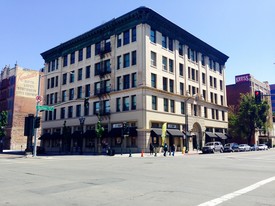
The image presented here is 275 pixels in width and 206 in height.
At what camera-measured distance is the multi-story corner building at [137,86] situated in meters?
42.0

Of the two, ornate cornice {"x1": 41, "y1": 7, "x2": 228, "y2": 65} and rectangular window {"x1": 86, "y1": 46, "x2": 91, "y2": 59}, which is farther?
rectangular window {"x1": 86, "y1": 46, "x2": 91, "y2": 59}

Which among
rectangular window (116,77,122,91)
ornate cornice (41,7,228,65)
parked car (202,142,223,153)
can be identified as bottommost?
parked car (202,142,223,153)

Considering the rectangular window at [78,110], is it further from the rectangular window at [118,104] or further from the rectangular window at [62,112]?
the rectangular window at [118,104]

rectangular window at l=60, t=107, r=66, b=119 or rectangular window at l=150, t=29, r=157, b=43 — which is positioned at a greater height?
rectangular window at l=150, t=29, r=157, b=43

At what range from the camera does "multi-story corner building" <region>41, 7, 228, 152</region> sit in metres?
42.0

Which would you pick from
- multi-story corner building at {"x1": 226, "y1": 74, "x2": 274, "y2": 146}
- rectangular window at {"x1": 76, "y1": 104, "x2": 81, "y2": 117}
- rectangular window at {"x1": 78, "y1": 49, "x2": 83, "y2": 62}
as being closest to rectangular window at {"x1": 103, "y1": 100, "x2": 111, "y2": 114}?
rectangular window at {"x1": 76, "y1": 104, "x2": 81, "y2": 117}

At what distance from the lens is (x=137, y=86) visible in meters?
41.8

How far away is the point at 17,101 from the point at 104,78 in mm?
29650

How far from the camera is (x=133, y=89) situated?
1651 inches

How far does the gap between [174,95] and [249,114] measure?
23.8 meters

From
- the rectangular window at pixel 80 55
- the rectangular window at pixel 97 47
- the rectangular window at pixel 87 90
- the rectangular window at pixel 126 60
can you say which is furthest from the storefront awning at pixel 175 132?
the rectangular window at pixel 80 55

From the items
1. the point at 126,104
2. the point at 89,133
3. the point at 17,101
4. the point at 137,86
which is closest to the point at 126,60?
the point at 137,86

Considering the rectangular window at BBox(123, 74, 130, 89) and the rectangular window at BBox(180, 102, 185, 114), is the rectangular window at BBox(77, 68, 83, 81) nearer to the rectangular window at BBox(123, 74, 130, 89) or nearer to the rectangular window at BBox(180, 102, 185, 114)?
the rectangular window at BBox(123, 74, 130, 89)

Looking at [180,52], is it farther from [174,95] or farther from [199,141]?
[199,141]
